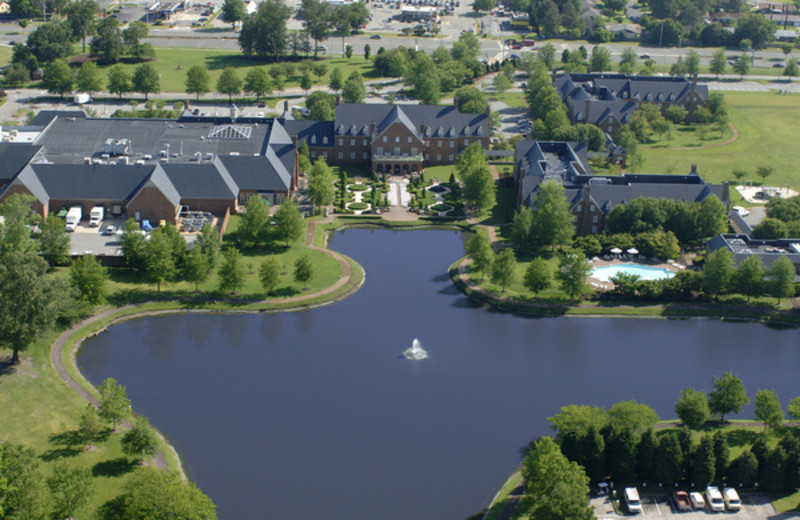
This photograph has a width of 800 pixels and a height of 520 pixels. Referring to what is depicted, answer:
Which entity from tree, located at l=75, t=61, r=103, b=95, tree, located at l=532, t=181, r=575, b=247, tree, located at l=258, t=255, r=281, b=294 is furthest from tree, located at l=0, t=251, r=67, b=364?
tree, located at l=75, t=61, r=103, b=95

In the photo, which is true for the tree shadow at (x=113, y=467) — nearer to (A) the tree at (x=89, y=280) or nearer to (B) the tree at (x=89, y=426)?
(B) the tree at (x=89, y=426)

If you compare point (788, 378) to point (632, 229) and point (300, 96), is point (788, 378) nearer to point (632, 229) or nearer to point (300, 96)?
point (632, 229)

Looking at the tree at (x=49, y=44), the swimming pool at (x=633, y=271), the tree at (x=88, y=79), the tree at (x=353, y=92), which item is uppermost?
Answer: the tree at (x=49, y=44)

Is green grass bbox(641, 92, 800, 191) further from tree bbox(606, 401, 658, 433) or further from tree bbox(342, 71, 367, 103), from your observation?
tree bbox(606, 401, 658, 433)

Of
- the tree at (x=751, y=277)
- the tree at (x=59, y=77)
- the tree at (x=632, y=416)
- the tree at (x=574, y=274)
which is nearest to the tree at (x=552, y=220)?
the tree at (x=574, y=274)

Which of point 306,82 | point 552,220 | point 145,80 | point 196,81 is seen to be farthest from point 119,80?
point 552,220

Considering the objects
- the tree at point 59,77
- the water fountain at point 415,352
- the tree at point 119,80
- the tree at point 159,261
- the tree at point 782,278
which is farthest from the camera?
the tree at point 119,80

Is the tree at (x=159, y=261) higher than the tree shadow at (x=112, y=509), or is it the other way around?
the tree at (x=159, y=261)

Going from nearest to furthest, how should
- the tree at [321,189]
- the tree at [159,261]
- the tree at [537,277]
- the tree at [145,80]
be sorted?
the tree at [159,261] < the tree at [537,277] < the tree at [321,189] < the tree at [145,80]
